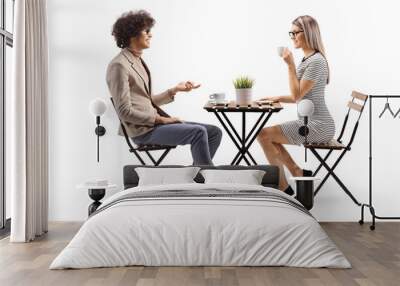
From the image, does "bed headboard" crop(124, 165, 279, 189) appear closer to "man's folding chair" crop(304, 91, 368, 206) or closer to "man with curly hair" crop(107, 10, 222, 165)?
"man with curly hair" crop(107, 10, 222, 165)

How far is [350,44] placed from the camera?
682 centimetres

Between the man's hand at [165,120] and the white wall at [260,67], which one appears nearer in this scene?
the man's hand at [165,120]

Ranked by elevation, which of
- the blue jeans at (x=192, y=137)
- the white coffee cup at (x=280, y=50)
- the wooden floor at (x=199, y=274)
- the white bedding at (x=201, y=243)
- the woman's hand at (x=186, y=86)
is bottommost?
the wooden floor at (x=199, y=274)

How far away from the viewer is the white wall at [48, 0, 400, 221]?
6805 millimetres

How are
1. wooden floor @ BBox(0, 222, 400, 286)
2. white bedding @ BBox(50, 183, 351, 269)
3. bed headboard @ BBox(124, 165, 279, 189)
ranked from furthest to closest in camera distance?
bed headboard @ BBox(124, 165, 279, 189) < white bedding @ BBox(50, 183, 351, 269) < wooden floor @ BBox(0, 222, 400, 286)

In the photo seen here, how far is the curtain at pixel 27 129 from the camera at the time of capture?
553 cm

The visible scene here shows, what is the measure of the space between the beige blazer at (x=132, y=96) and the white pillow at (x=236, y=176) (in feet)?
3.22

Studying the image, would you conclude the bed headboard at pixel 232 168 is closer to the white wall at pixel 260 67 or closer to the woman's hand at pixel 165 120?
the white wall at pixel 260 67

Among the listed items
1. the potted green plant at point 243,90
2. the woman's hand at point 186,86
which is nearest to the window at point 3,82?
the woman's hand at point 186,86

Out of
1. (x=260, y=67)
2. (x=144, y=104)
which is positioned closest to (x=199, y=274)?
(x=144, y=104)

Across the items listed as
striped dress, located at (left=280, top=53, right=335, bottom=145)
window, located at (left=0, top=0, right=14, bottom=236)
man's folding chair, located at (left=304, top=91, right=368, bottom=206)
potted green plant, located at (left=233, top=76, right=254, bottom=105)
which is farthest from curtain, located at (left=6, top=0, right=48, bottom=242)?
man's folding chair, located at (left=304, top=91, right=368, bottom=206)

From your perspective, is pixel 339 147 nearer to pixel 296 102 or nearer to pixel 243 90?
pixel 296 102

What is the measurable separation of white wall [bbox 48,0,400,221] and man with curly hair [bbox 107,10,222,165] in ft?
0.31

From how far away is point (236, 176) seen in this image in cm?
600
